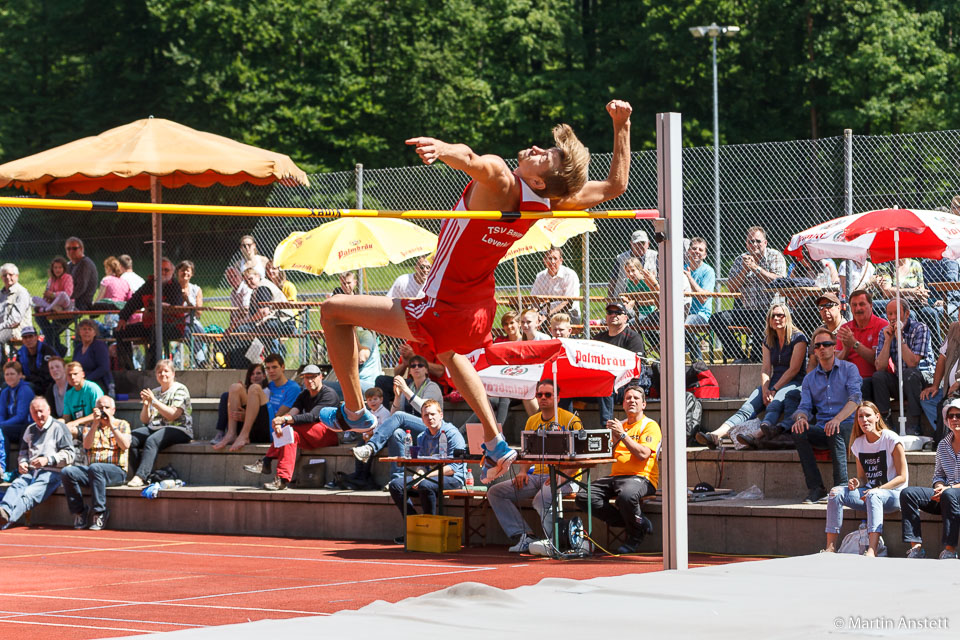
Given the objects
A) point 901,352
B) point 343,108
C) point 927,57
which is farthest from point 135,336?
point 927,57

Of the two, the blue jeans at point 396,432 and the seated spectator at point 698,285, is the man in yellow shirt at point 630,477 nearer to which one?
the blue jeans at point 396,432

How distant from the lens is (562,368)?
1043 cm

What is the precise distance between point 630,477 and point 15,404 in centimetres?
673

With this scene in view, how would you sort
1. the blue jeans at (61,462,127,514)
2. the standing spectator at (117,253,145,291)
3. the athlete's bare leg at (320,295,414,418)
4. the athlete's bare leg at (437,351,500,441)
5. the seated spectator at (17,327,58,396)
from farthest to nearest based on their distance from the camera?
the standing spectator at (117,253,145,291) < the seated spectator at (17,327,58,396) < the blue jeans at (61,462,127,514) < the athlete's bare leg at (437,351,500,441) < the athlete's bare leg at (320,295,414,418)

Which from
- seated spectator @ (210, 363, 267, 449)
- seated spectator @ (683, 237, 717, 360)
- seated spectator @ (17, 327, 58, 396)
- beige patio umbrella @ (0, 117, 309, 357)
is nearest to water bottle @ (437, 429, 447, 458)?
seated spectator @ (210, 363, 267, 449)

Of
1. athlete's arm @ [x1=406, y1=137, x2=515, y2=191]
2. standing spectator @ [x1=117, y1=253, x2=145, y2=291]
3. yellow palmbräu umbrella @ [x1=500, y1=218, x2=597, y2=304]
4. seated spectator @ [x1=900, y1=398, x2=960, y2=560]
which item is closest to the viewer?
athlete's arm @ [x1=406, y1=137, x2=515, y2=191]

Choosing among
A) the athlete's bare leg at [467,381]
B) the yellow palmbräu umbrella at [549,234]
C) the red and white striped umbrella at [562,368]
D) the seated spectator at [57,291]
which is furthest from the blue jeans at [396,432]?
the athlete's bare leg at [467,381]

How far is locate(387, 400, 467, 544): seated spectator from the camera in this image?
10.9 metres

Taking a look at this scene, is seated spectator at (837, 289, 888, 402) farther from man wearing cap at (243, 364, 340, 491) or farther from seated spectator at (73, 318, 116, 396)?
seated spectator at (73, 318, 116, 396)

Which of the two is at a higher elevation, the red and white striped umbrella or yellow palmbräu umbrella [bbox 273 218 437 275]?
yellow palmbräu umbrella [bbox 273 218 437 275]

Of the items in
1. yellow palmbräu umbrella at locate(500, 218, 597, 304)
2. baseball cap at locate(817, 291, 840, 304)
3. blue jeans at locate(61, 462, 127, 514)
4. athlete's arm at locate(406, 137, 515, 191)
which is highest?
yellow palmbräu umbrella at locate(500, 218, 597, 304)

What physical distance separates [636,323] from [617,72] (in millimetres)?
25416

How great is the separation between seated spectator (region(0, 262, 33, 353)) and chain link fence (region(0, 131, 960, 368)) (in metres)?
0.97

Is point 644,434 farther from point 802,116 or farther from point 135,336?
point 802,116
